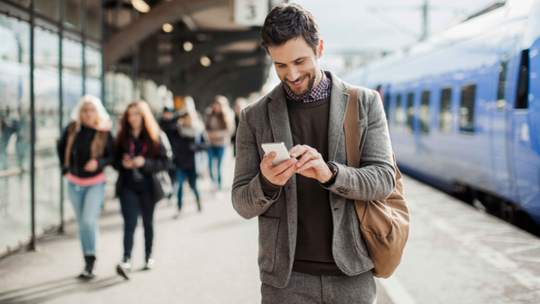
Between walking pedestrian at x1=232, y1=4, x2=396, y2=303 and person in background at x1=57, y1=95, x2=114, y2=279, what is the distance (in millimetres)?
3292

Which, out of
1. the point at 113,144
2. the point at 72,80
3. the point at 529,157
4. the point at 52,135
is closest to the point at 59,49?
the point at 72,80

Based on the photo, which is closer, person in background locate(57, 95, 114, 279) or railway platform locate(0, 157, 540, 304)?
railway platform locate(0, 157, 540, 304)

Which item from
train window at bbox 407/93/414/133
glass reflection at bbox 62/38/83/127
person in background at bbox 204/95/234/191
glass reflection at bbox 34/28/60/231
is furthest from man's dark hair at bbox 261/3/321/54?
train window at bbox 407/93/414/133

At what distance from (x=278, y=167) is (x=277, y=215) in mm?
352

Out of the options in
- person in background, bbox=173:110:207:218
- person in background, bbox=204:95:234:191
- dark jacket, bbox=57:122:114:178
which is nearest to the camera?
dark jacket, bbox=57:122:114:178

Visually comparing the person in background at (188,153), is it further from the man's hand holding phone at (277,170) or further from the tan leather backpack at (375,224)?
the man's hand holding phone at (277,170)

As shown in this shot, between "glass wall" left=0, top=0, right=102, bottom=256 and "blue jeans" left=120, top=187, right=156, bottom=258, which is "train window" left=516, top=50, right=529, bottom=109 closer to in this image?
"blue jeans" left=120, top=187, right=156, bottom=258

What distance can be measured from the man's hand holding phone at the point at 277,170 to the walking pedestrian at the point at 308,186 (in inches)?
2.7

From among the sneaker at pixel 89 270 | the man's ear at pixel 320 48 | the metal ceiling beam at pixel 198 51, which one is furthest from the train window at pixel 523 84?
the metal ceiling beam at pixel 198 51

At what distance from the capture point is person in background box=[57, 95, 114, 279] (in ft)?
15.4

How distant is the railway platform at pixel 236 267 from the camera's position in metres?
3.88

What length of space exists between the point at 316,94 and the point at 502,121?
5.01 metres

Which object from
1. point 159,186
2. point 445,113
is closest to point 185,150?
point 159,186

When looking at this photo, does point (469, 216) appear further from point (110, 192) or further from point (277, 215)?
point (110, 192)
